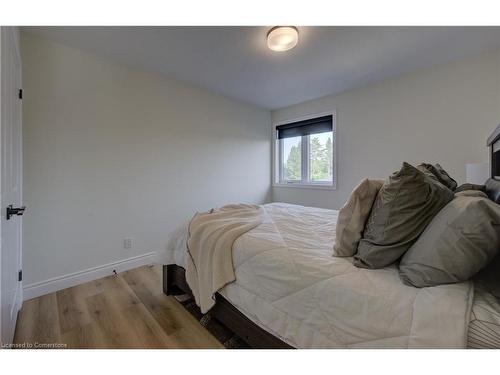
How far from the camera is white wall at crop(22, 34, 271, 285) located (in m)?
1.95

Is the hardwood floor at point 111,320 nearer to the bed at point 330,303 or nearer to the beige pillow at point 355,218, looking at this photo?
the bed at point 330,303

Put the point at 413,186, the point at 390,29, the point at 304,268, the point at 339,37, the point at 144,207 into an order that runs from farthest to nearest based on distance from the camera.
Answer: the point at 144,207 → the point at 339,37 → the point at 390,29 → the point at 304,268 → the point at 413,186

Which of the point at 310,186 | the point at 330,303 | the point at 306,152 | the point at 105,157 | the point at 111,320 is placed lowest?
the point at 111,320

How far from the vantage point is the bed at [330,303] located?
708mm

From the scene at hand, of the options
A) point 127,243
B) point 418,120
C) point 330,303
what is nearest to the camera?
point 330,303

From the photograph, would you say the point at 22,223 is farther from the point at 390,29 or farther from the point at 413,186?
the point at 390,29

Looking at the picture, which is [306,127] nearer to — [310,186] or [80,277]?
[310,186]

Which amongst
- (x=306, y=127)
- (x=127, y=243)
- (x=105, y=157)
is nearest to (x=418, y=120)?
(x=306, y=127)

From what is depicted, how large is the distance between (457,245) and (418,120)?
8.09 ft

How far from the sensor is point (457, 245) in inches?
30.1

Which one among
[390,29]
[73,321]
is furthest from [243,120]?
[73,321]
